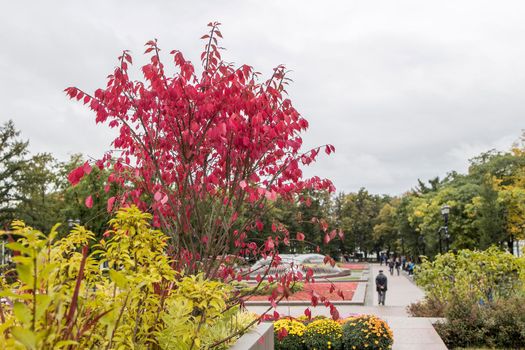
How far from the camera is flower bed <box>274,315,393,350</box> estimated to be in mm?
9984

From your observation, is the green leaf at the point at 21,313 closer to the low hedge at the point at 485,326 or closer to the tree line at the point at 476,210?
the low hedge at the point at 485,326

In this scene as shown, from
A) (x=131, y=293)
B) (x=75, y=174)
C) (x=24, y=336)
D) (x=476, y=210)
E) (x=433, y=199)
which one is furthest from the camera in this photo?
(x=433, y=199)

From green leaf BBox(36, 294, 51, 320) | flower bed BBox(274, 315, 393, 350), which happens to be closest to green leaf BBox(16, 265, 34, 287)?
green leaf BBox(36, 294, 51, 320)

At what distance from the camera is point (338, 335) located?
10.3 m

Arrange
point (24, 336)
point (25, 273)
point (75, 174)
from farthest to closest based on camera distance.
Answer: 1. point (75, 174)
2. point (25, 273)
3. point (24, 336)

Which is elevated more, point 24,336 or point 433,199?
point 433,199

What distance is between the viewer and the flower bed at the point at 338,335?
32.8ft

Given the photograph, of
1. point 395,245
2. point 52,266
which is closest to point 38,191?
point 52,266

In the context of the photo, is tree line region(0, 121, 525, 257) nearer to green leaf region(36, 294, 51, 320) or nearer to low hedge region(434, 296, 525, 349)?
low hedge region(434, 296, 525, 349)

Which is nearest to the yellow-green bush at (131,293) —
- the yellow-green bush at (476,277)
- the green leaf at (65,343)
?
the green leaf at (65,343)

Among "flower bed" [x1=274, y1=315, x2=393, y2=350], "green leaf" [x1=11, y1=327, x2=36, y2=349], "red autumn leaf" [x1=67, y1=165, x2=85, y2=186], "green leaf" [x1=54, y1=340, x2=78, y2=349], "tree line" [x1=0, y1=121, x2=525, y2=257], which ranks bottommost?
"flower bed" [x1=274, y1=315, x2=393, y2=350]

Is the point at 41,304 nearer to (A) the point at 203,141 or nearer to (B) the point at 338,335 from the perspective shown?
(A) the point at 203,141

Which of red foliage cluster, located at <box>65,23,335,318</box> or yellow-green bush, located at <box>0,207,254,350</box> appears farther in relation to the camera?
red foliage cluster, located at <box>65,23,335,318</box>

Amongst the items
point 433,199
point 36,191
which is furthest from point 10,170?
point 433,199
